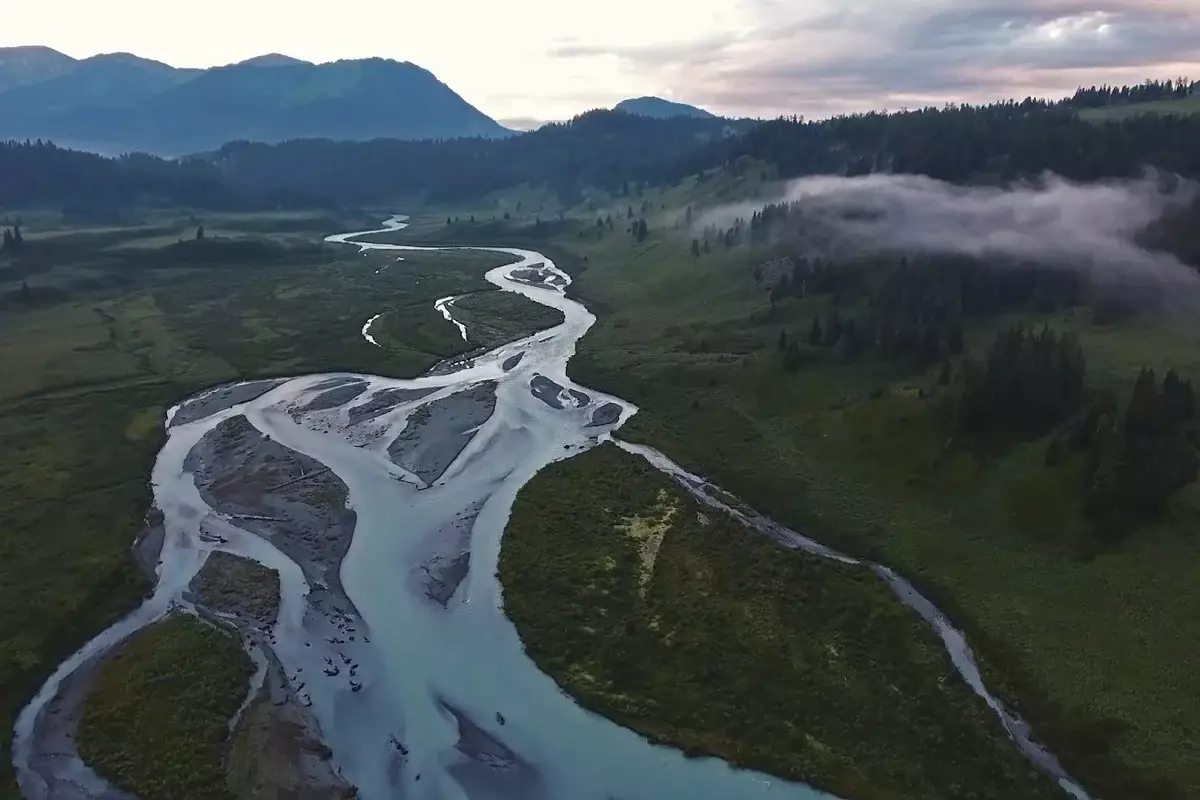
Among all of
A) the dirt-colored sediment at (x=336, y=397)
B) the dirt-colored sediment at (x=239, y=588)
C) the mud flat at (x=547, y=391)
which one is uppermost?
A: the dirt-colored sediment at (x=336, y=397)

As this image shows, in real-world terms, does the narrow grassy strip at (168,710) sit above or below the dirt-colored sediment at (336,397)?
below

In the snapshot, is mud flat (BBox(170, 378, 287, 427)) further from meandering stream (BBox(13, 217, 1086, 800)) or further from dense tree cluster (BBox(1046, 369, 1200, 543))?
dense tree cluster (BBox(1046, 369, 1200, 543))

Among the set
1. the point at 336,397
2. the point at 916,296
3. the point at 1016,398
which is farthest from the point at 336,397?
the point at 916,296

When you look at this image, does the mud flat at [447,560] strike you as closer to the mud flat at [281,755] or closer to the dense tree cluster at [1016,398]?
the mud flat at [281,755]

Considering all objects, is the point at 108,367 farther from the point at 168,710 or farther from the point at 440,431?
the point at 168,710

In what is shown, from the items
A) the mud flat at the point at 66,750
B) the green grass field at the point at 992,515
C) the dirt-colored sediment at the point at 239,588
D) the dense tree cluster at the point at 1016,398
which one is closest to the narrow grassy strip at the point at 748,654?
the green grass field at the point at 992,515

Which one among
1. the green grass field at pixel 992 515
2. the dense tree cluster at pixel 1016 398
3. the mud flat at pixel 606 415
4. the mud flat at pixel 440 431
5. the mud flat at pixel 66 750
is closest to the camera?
the mud flat at pixel 66 750

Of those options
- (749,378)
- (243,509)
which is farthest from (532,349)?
(243,509)
